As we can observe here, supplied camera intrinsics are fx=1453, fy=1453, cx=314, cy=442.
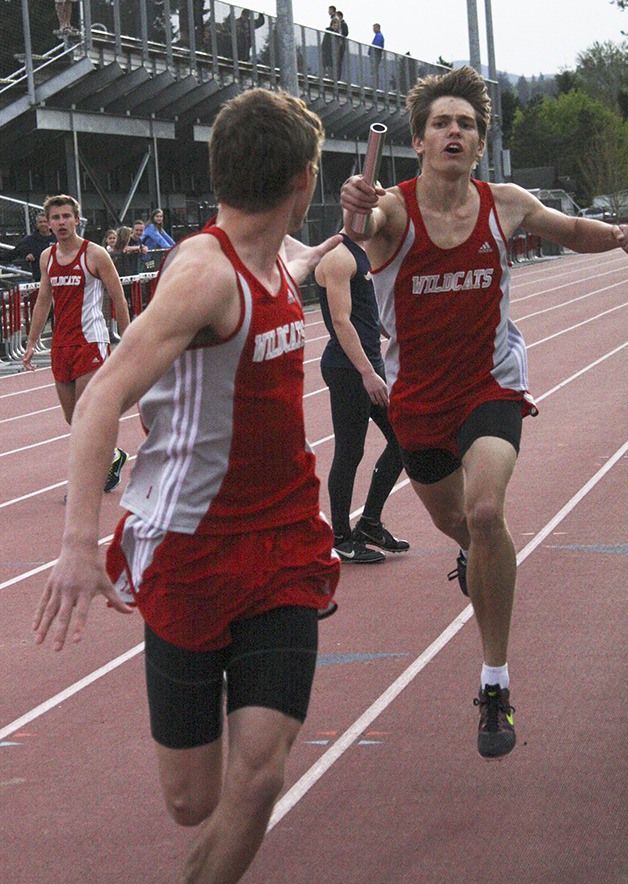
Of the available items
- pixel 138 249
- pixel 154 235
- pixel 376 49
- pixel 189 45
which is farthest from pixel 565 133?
pixel 138 249

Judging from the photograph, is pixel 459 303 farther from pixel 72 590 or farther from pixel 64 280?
pixel 64 280

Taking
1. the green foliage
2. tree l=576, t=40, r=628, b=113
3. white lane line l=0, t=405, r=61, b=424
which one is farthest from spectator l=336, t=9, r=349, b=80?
tree l=576, t=40, r=628, b=113

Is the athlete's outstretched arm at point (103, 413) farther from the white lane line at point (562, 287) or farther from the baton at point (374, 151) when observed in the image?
the white lane line at point (562, 287)

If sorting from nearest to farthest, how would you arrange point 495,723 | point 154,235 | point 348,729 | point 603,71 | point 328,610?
point 328,610, point 495,723, point 348,729, point 154,235, point 603,71

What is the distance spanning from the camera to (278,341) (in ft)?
10.6

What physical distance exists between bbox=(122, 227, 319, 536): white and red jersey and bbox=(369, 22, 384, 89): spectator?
35.0m

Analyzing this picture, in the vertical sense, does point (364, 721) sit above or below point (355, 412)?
below

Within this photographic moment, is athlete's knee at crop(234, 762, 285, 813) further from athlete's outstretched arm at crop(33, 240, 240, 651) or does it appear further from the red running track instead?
the red running track

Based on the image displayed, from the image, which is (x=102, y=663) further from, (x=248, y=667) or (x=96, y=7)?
(x=96, y=7)

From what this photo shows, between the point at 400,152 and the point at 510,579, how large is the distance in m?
40.7

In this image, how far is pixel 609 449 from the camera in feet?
37.6

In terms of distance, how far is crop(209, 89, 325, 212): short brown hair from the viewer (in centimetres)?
317

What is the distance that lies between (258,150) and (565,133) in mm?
99486

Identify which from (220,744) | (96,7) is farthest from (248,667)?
(96,7)
